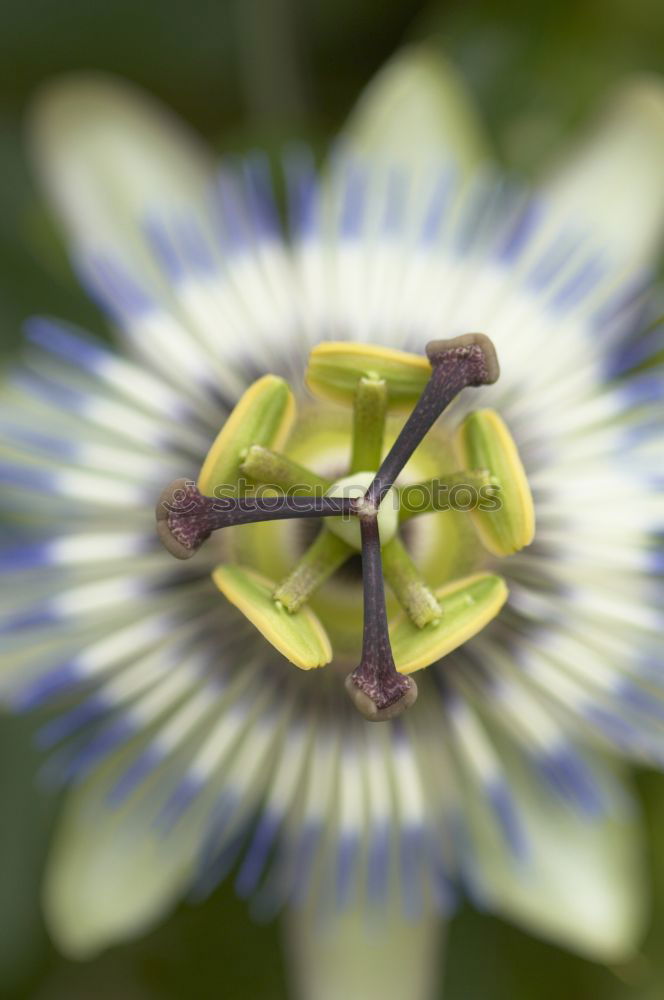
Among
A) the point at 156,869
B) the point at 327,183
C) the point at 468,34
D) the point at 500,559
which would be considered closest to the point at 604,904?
the point at 500,559

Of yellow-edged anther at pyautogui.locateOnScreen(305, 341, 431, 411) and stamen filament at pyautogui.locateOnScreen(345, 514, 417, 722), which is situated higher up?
yellow-edged anther at pyautogui.locateOnScreen(305, 341, 431, 411)

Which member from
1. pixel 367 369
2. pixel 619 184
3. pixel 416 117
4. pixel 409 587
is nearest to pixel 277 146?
pixel 416 117

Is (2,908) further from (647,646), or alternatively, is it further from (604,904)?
(647,646)

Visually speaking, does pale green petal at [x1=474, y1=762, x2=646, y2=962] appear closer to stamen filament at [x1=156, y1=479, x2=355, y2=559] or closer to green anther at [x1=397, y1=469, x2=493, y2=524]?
green anther at [x1=397, y1=469, x2=493, y2=524]

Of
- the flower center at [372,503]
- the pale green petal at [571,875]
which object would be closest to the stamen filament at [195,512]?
the flower center at [372,503]

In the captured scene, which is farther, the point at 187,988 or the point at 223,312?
the point at 187,988

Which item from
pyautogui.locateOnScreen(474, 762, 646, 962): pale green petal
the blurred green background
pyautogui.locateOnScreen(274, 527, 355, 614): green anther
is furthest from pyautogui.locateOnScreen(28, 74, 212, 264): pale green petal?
pyautogui.locateOnScreen(474, 762, 646, 962): pale green petal
